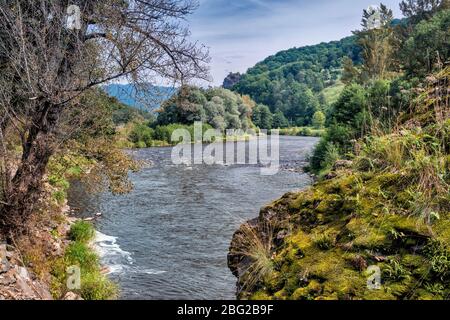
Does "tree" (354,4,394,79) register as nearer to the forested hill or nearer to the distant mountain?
the distant mountain

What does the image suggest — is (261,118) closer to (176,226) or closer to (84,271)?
(176,226)

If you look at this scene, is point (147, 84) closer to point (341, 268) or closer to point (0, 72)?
point (0, 72)

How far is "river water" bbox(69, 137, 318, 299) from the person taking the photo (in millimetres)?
10039

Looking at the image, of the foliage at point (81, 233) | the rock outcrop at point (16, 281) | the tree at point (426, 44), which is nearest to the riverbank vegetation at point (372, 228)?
the rock outcrop at point (16, 281)

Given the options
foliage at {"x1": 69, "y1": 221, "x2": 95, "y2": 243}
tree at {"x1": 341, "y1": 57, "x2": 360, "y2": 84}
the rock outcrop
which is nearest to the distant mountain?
foliage at {"x1": 69, "y1": 221, "x2": 95, "y2": 243}

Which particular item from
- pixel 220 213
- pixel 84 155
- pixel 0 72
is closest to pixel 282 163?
pixel 220 213

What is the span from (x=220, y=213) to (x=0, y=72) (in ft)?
33.1

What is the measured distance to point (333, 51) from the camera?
607 feet

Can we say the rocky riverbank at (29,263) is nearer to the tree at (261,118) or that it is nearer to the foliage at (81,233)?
the foliage at (81,233)

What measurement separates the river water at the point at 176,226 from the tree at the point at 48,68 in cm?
357

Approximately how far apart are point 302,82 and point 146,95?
161 metres

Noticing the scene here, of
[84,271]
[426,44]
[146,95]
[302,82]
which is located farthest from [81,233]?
[302,82]

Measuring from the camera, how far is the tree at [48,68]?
7824 mm

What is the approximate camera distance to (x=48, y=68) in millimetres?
7391
